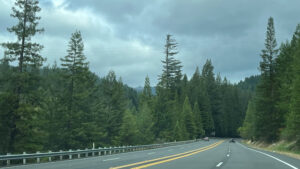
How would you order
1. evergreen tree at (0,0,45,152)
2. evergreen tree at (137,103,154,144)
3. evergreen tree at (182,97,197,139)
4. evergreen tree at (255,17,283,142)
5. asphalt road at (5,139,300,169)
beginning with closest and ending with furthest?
asphalt road at (5,139,300,169)
evergreen tree at (0,0,45,152)
evergreen tree at (255,17,283,142)
evergreen tree at (137,103,154,144)
evergreen tree at (182,97,197,139)

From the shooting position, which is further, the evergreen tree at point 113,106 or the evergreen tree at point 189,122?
the evergreen tree at point 189,122

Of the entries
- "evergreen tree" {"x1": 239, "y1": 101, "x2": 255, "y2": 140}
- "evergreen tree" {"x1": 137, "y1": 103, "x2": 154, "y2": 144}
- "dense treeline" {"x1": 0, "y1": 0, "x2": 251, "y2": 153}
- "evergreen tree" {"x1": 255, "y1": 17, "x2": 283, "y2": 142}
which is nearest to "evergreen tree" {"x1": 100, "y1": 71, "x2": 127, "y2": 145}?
"dense treeline" {"x1": 0, "y1": 0, "x2": 251, "y2": 153}

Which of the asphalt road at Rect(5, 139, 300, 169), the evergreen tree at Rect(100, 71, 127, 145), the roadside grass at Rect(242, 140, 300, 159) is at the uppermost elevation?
the evergreen tree at Rect(100, 71, 127, 145)

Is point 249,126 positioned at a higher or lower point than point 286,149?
higher

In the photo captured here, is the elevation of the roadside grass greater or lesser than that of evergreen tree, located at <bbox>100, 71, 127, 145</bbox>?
lesser

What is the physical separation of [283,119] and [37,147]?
4202 cm

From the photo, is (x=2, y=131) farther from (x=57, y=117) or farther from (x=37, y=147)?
(x=57, y=117)

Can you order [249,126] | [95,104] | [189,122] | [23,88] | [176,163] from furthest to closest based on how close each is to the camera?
[249,126]
[189,122]
[95,104]
[23,88]
[176,163]

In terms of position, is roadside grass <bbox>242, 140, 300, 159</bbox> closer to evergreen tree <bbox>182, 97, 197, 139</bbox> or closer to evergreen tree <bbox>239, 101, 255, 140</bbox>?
evergreen tree <bbox>239, 101, 255, 140</bbox>

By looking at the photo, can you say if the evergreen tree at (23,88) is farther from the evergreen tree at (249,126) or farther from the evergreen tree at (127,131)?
the evergreen tree at (249,126)

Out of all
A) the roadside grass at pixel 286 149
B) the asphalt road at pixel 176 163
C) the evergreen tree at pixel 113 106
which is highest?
the evergreen tree at pixel 113 106

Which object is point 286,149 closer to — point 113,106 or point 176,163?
point 176,163

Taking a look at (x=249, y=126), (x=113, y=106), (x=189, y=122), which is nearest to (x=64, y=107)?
(x=113, y=106)

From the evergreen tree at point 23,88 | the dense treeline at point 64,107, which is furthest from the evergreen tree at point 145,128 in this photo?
the evergreen tree at point 23,88
